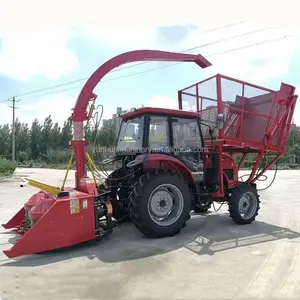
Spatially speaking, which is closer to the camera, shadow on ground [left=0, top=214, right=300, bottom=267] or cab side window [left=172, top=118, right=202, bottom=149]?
shadow on ground [left=0, top=214, right=300, bottom=267]

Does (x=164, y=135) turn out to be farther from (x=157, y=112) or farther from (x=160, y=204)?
(x=160, y=204)

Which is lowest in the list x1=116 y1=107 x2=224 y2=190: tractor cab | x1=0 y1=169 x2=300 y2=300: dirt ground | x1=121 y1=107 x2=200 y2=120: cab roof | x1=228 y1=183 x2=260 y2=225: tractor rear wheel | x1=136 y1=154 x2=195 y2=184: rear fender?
x1=0 y1=169 x2=300 y2=300: dirt ground

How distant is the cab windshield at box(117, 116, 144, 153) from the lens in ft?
22.2

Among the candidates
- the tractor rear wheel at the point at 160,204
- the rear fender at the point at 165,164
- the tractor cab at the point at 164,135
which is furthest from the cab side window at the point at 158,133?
the tractor rear wheel at the point at 160,204

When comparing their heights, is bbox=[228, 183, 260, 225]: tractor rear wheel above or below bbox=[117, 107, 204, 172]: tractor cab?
below

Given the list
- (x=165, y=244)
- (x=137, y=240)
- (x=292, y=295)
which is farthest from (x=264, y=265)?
(x=137, y=240)

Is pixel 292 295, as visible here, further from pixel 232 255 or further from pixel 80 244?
pixel 80 244

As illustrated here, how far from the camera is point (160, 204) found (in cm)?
650

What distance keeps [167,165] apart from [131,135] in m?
1.06

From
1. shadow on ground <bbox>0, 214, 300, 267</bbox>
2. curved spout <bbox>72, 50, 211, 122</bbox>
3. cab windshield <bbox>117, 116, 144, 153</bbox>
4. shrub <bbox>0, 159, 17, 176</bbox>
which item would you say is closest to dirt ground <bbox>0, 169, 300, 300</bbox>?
shadow on ground <bbox>0, 214, 300, 267</bbox>

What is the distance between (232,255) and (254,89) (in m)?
4.34

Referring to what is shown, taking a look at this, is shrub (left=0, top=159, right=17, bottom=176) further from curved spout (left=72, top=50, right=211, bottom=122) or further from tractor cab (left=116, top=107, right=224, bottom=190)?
curved spout (left=72, top=50, right=211, bottom=122)

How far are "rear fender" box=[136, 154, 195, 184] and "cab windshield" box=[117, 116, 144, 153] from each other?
0.45m

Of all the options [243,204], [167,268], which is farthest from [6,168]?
[167,268]
